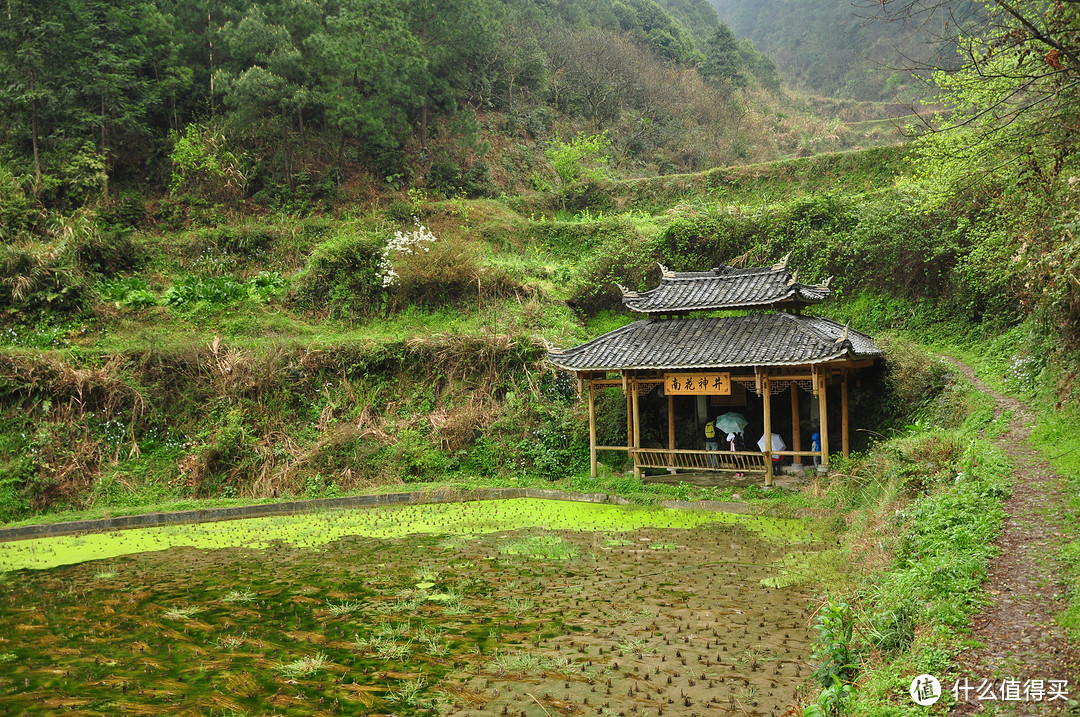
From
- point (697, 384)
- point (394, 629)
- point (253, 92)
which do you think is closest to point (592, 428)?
point (697, 384)

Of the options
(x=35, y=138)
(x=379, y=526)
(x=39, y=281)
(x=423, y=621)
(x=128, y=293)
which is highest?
(x=35, y=138)

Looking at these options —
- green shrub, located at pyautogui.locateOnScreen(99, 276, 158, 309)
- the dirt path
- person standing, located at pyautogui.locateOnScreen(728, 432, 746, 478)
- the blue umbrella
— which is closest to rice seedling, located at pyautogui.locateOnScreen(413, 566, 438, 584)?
the dirt path

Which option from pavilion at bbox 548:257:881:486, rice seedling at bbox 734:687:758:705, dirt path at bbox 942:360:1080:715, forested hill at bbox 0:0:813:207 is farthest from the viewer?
forested hill at bbox 0:0:813:207

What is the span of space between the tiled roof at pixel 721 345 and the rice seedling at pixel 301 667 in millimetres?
9517

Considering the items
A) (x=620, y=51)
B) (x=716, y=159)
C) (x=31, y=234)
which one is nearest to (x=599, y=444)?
(x=31, y=234)

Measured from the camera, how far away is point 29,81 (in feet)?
77.0

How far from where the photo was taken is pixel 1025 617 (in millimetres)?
4914

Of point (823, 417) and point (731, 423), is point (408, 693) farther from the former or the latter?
point (731, 423)

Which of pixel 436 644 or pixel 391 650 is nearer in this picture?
pixel 391 650

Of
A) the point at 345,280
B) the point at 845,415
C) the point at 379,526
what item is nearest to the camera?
the point at 379,526

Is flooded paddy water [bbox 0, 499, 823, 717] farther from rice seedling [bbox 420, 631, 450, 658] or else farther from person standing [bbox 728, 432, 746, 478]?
person standing [bbox 728, 432, 746, 478]

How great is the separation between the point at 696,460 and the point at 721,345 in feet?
10.1

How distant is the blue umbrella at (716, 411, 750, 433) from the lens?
50.6ft

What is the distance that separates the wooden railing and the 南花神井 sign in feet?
4.21
